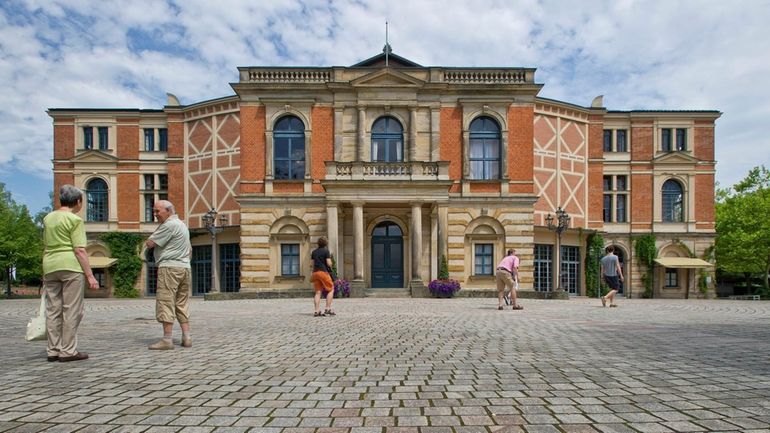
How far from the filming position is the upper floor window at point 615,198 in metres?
32.2

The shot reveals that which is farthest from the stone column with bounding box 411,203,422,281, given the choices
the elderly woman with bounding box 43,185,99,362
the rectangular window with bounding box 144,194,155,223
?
the rectangular window with bounding box 144,194,155,223

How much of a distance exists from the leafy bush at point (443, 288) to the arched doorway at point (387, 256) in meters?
3.32

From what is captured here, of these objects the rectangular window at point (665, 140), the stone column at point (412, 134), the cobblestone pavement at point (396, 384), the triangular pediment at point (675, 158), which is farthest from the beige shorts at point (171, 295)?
the rectangular window at point (665, 140)

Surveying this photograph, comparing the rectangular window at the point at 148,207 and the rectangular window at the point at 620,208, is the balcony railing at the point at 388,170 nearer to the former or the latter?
the rectangular window at the point at 148,207

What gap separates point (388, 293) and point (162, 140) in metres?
18.7

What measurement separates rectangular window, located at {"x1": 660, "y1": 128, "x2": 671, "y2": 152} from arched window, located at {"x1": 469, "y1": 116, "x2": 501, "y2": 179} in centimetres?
1409

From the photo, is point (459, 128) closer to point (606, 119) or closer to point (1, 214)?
point (606, 119)

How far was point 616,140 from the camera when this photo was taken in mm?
32312

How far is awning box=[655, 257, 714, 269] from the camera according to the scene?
3069 cm

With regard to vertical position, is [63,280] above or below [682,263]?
above

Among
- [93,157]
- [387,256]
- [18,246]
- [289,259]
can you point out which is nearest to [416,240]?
[387,256]

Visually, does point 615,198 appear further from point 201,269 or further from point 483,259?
point 201,269

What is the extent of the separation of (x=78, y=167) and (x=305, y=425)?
34.0 m

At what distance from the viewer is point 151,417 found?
3443 millimetres
